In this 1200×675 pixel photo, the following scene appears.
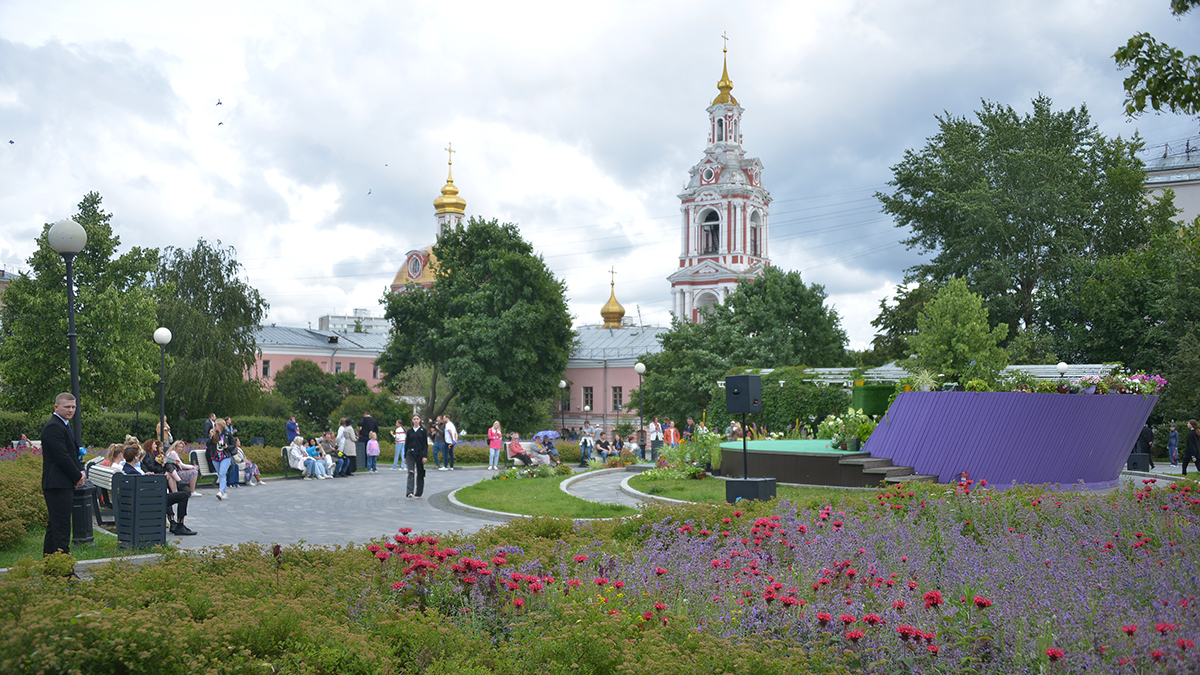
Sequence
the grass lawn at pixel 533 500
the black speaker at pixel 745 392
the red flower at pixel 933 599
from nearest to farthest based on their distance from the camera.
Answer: the red flower at pixel 933 599, the grass lawn at pixel 533 500, the black speaker at pixel 745 392

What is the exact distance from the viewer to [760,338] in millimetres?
38625

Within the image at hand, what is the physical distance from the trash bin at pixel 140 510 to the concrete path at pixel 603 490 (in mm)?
6782

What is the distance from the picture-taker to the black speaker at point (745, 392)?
1366 centimetres

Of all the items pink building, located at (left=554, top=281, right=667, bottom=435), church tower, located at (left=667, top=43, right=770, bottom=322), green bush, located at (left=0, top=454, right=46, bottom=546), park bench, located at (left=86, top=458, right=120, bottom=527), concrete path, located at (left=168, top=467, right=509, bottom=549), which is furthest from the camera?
pink building, located at (left=554, top=281, right=667, bottom=435)

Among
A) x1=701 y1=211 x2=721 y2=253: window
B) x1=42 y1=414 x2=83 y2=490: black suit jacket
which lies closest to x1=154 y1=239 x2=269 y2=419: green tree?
x1=42 y1=414 x2=83 y2=490: black suit jacket

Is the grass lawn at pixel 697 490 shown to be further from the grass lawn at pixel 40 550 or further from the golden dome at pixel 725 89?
the golden dome at pixel 725 89

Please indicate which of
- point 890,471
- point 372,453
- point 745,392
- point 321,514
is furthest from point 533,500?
point 372,453

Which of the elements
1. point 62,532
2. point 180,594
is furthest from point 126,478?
point 180,594

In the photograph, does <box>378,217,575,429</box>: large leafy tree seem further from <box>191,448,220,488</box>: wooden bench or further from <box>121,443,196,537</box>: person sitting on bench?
<box>121,443,196,537</box>: person sitting on bench

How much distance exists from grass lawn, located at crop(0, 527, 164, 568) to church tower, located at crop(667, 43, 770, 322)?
174 ft

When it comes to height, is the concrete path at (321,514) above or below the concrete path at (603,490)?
below

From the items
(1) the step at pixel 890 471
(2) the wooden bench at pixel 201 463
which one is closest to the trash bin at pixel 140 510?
(2) the wooden bench at pixel 201 463

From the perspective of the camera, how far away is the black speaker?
13664 mm

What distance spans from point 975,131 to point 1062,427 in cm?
2935
